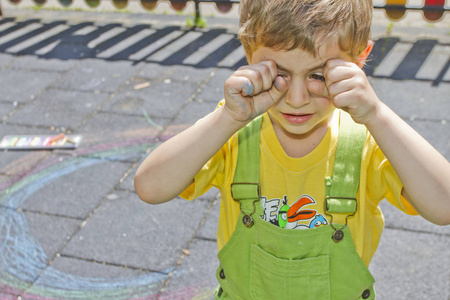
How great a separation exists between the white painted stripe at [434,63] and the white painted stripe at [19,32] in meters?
4.65

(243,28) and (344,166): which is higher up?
(243,28)

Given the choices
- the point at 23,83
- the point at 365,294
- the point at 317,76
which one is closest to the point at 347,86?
the point at 317,76

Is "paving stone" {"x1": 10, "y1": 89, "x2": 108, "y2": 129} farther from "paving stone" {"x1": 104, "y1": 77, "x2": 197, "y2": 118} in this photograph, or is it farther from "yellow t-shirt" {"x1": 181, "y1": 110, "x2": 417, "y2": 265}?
"yellow t-shirt" {"x1": 181, "y1": 110, "x2": 417, "y2": 265}

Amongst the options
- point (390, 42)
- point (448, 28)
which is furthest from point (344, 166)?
point (448, 28)

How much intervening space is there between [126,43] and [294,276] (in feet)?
16.5

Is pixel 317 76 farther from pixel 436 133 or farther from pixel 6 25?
pixel 6 25

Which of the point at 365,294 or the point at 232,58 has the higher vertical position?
the point at 365,294

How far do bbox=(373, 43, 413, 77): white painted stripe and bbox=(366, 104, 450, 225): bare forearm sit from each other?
3907 mm

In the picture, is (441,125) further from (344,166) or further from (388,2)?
(344,166)

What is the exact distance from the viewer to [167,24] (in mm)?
6801

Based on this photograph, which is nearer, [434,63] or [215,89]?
[215,89]

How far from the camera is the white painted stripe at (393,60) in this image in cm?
524

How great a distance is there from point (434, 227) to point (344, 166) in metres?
1.83

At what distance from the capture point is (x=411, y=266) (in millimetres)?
2918
